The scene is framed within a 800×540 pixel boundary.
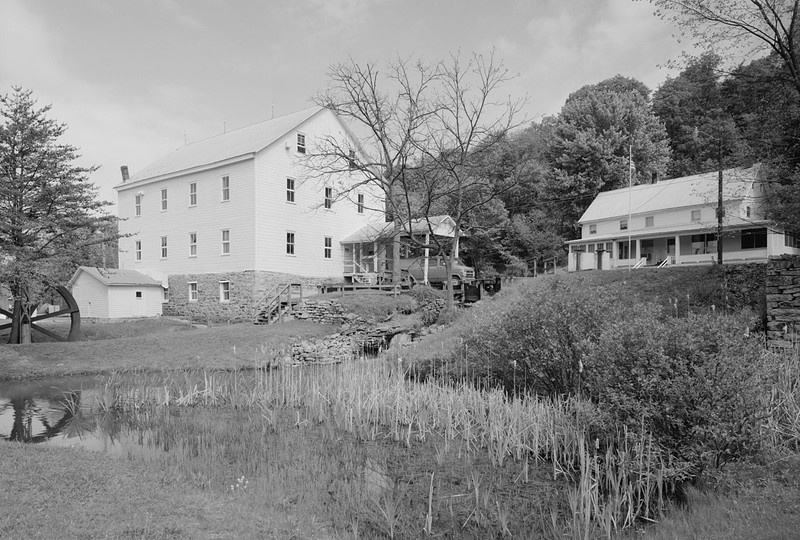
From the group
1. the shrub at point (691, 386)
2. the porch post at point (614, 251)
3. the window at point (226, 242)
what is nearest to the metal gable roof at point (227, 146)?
the window at point (226, 242)

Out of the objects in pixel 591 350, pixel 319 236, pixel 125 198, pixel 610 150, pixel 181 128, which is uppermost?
pixel 181 128

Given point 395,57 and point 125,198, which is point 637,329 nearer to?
point 395,57

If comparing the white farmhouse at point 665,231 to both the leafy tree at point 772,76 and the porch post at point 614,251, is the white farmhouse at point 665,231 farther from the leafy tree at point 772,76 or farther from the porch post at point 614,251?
the leafy tree at point 772,76

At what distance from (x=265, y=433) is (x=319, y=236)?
23043 mm

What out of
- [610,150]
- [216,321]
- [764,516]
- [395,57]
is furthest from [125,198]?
[764,516]

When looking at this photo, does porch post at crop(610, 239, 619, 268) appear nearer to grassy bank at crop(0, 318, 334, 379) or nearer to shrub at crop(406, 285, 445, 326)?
shrub at crop(406, 285, 445, 326)

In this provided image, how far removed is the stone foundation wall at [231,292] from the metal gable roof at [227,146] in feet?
20.6

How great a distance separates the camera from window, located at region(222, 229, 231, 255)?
2847 cm

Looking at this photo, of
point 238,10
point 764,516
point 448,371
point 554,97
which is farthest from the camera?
point 554,97

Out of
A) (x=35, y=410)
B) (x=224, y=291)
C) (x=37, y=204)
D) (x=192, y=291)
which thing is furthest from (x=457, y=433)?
(x=192, y=291)

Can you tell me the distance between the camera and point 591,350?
7105mm

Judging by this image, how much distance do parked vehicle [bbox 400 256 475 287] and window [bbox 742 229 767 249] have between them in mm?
15930

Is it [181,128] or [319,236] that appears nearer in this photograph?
[319,236]


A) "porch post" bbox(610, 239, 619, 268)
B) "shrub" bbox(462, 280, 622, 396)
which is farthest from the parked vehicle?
"shrub" bbox(462, 280, 622, 396)
